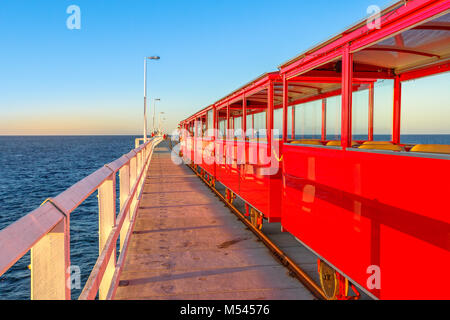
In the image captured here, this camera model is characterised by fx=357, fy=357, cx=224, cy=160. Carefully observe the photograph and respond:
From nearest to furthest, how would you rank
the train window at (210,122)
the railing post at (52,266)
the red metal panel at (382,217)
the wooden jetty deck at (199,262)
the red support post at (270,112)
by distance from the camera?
the railing post at (52,266)
the red metal panel at (382,217)
the wooden jetty deck at (199,262)
the red support post at (270,112)
the train window at (210,122)

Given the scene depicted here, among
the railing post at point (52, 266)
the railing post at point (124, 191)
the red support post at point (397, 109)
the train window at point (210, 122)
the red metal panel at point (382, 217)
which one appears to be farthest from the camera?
the train window at point (210, 122)

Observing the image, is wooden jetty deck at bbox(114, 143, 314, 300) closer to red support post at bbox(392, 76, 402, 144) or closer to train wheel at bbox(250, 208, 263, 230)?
train wheel at bbox(250, 208, 263, 230)

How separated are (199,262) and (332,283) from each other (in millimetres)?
2005

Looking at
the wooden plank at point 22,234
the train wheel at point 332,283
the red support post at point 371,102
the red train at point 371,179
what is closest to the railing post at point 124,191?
the red train at point 371,179

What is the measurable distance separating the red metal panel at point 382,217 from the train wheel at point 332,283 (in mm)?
282

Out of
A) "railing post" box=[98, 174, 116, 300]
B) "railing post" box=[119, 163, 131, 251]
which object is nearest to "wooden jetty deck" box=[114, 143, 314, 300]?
"railing post" box=[119, 163, 131, 251]

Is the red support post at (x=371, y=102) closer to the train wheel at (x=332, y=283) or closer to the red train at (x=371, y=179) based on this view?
the red train at (x=371, y=179)

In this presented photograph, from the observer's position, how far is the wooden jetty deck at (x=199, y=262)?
14.4ft

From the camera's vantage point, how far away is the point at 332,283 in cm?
428

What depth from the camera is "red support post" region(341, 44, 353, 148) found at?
3.63 metres

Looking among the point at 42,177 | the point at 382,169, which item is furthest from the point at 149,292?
the point at 42,177

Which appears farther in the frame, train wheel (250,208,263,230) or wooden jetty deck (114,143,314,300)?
train wheel (250,208,263,230)

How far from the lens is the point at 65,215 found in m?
1.96

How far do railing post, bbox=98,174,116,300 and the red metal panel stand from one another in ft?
7.86
